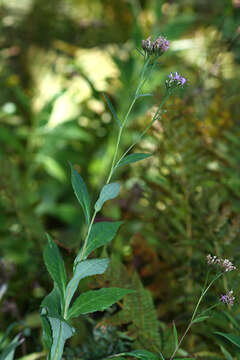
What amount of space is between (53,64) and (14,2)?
0.29m

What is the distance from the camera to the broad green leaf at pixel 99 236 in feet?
1.29

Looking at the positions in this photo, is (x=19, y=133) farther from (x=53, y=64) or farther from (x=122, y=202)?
(x=122, y=202)

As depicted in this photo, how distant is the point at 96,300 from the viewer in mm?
388

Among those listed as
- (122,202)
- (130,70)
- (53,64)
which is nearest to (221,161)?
(122,202)

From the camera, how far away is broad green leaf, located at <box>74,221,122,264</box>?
0.39m

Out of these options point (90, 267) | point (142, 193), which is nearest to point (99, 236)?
point (90, 267)

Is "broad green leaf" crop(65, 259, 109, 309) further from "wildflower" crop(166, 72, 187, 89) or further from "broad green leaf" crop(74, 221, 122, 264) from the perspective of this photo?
"wildflower" crop(166, 72, 187, 89)

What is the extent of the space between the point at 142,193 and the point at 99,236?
0.40 m

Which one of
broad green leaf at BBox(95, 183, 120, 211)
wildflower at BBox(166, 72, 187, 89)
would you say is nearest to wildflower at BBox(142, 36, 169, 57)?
wildflower at BBox(166, 72, 187, 89)

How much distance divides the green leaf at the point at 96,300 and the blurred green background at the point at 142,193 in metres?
0.11

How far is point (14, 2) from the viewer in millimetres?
1660

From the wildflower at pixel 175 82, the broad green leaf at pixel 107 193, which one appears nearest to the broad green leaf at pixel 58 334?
the broad green leaf at pixel 107 193

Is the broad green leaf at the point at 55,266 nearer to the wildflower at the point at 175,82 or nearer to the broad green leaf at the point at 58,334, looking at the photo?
the broad green leaf at the point at 58,334

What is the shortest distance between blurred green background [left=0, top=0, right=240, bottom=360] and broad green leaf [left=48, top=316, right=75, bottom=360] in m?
0.13
